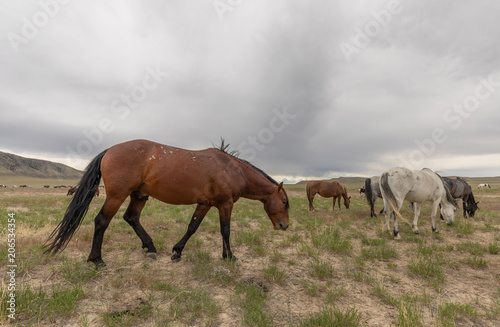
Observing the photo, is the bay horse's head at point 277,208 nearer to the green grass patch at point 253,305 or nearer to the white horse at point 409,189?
the green grass patch at point 253,305

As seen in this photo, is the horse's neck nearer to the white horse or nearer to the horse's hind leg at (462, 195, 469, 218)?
the white horse

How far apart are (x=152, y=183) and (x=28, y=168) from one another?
772ft

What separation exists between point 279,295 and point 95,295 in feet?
9.34

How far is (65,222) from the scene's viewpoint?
4.40 metres

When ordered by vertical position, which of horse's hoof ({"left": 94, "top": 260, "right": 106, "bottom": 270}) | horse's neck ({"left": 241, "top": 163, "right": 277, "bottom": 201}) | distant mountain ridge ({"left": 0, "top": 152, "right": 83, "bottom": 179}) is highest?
distant mountain ridge ({"left": 0, "top": 152, "right": 83, "bottom": 179})

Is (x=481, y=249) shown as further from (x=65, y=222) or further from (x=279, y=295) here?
(x=65, y=222)

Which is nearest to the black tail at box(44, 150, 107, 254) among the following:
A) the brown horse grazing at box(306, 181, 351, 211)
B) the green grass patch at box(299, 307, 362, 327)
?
the green grass patch at box(299, 307, 362, 327)

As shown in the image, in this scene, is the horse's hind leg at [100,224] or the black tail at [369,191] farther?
the black tail at [369,191]

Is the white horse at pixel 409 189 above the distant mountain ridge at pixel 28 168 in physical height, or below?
below

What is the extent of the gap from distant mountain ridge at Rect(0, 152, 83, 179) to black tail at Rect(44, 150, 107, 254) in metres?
172

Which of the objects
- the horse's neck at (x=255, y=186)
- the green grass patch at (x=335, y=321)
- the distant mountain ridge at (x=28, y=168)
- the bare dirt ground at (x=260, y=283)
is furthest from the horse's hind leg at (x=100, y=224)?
the distant mountain ridge at (x=28, y=168)

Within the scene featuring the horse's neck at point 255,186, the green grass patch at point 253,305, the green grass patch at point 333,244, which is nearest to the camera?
the green grass patch at point 253,305

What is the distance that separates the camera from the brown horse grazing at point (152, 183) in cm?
439

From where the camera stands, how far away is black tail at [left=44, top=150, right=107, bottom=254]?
4.33 meters
